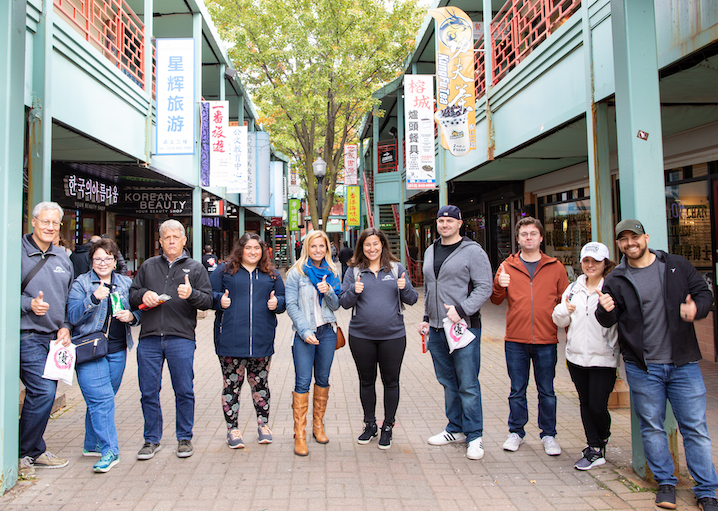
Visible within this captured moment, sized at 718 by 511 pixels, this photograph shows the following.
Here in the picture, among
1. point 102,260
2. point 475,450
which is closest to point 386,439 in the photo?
point 475,450

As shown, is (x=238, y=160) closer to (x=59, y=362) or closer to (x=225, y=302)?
(x=225, y=302)

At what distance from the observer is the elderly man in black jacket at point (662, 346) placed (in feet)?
9.43

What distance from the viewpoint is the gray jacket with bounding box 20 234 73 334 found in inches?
132

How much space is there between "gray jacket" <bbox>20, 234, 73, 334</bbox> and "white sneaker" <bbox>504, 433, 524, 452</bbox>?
3469mm

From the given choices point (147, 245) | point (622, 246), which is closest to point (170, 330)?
point (622, 246)

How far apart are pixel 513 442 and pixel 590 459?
560mm

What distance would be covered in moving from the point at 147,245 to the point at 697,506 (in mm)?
15328

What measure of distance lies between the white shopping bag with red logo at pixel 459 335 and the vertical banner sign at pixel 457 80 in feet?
18.4

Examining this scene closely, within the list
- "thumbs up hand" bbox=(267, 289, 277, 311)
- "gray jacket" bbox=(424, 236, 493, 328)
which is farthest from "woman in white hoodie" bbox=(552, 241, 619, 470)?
"thumbs up hand" bbox=(267, 289, 277, 311)

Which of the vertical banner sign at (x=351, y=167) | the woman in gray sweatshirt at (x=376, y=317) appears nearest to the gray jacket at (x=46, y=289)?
the woman in gray sweatshirt at (x=376, y=317)

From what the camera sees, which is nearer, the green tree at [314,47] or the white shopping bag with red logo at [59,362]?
the white shopping bag with red logo at [59,362]

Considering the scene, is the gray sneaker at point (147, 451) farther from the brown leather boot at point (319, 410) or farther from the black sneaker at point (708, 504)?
the black sneaker at point (708, 504)

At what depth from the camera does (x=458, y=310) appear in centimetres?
362

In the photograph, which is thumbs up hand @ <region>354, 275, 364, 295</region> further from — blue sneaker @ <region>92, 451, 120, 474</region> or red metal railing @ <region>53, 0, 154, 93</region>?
red metal railing @ <region>53, 0, 154, 93</region>
